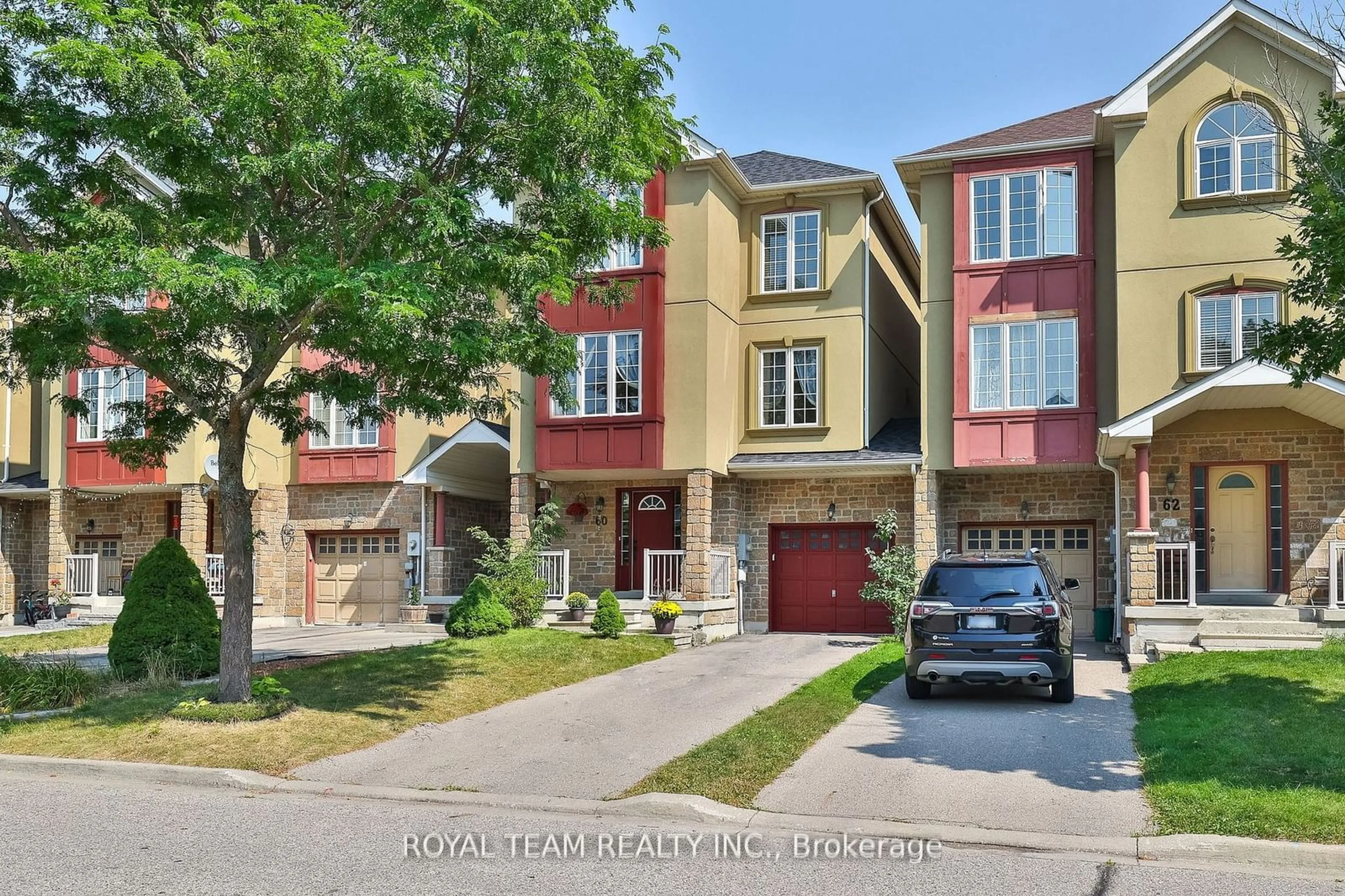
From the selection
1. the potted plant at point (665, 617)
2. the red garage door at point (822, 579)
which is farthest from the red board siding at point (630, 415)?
the red garage door at point (822, 579)

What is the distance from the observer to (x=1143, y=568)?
17.3m

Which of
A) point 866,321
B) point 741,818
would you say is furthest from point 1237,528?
point 741,818

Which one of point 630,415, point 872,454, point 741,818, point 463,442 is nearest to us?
point 741,818

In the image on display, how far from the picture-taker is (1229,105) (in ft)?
63.0

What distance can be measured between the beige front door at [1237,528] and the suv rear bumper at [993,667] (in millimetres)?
8122

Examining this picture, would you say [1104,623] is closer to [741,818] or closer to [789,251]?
[789,251]

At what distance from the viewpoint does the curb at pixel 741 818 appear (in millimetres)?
7121

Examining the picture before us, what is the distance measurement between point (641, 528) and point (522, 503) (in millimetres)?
2580

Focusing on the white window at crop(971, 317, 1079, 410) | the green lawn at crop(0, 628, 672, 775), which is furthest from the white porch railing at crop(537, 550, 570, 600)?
the white window at crop(971, 317, 1079, 410)

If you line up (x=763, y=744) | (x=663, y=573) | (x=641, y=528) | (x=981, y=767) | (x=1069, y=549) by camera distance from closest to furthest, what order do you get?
(x=981, y=767) < (x=763, y=744) < (x=1069, y=549) < (x=663, y=573) < (x=641, y=528)

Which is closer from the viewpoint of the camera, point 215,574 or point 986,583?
point 986,583

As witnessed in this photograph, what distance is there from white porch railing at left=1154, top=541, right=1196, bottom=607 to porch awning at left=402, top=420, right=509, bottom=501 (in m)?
12.7

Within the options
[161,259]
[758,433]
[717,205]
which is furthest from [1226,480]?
[161,259]

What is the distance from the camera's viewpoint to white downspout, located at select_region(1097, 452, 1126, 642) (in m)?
18.9
